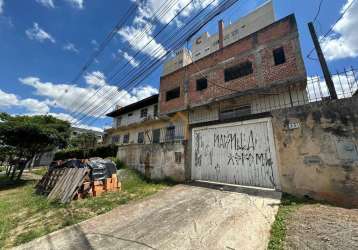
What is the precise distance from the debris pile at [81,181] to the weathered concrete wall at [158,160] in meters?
1.71

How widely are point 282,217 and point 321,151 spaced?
7.40ft

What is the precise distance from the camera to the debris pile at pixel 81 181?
20.9 ft

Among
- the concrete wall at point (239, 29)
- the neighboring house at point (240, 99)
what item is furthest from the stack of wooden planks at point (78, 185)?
the concrete wall at point (239, 29)

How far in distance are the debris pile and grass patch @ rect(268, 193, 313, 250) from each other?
623 cm

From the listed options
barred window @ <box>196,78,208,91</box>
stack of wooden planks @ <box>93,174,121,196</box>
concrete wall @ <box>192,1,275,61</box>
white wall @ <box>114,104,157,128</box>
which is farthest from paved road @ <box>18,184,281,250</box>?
concrete wall @ <box>192,1,275,61</box>

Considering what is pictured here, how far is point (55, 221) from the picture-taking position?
4.30 metres

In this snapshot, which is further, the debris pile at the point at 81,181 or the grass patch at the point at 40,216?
the debris pile at the point at 81,181

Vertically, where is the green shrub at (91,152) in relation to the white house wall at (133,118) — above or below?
below

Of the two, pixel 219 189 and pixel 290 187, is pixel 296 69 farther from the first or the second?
pixel 219 189

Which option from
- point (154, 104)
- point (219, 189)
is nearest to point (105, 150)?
point (154, 104)

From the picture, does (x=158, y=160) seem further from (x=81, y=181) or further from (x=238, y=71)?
(x=238, y=71)

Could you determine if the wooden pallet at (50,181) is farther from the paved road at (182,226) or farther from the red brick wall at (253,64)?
the red brick wall at (253,64)

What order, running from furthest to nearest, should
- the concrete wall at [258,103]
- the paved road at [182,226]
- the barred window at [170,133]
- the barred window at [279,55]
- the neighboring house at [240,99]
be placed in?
the barred window at [170,133] → the barred window at [279,55] → the concrete wall at [258,103] → the neighboring house at [240,99] → the paved road at [182,226]

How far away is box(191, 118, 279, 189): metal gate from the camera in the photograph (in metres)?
5.47
